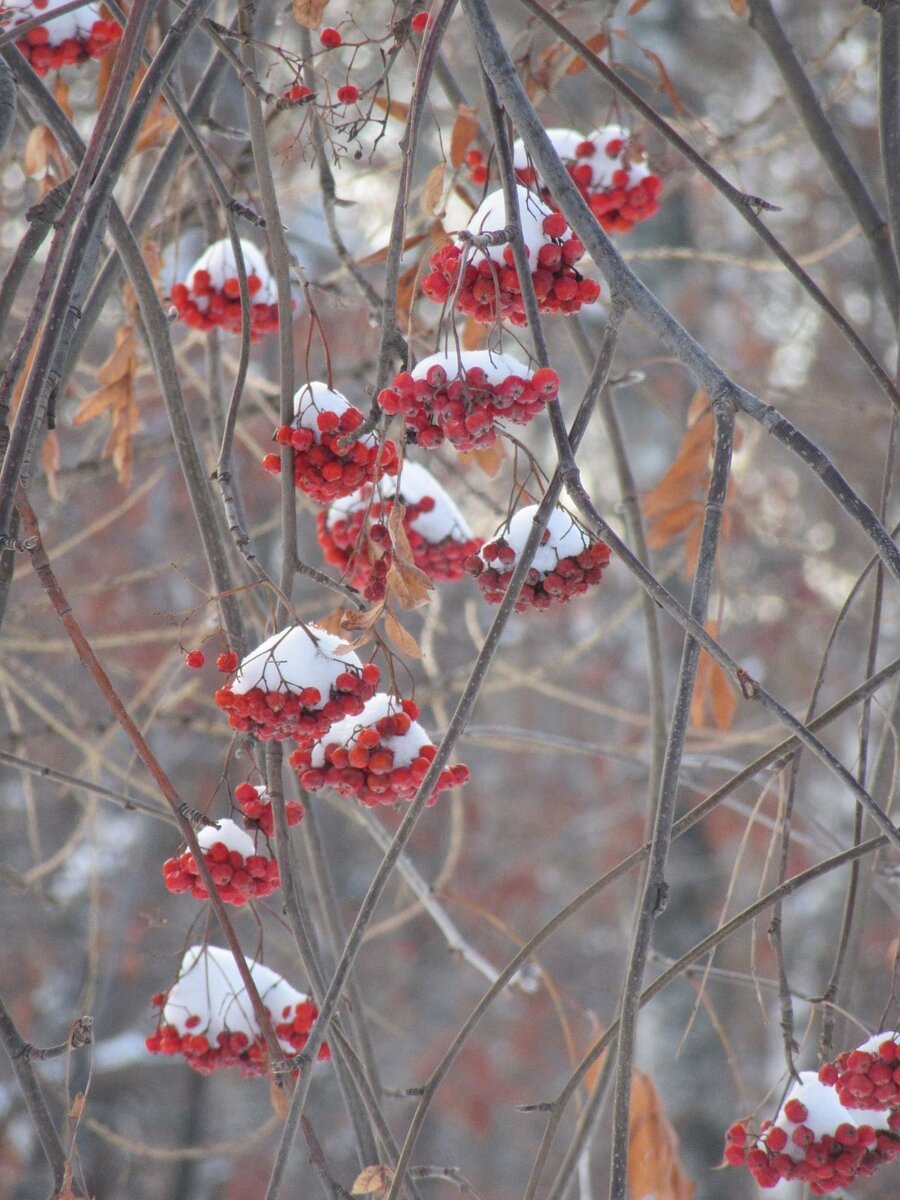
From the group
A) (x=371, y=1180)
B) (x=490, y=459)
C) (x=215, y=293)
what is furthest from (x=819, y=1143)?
(x=215, y=293)

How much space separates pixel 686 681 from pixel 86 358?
5747mm

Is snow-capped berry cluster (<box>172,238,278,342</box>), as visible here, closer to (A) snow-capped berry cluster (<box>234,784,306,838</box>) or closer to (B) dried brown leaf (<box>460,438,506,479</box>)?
(B) dried brown leaf (<box>460,438,506,479</box>)

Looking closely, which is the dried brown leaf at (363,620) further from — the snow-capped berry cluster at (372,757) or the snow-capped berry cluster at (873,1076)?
the snow-capped berry cluster at (873,1076)

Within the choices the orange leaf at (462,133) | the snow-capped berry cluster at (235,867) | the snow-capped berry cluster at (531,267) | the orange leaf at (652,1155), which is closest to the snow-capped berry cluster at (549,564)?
the snow-capped berry cluster at (531,267)

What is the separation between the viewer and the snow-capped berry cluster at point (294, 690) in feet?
3.34

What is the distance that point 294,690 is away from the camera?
1022mm

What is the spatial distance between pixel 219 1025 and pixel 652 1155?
2.30ft

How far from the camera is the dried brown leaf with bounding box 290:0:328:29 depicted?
1270mm

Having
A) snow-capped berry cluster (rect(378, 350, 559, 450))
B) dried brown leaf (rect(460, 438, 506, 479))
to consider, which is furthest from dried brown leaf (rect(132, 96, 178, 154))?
snow-capped berry cluster (rect(378, 350, 559, 450))

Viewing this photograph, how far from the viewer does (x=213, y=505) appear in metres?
1.39

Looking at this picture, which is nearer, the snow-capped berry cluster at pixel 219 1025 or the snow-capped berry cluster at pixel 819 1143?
the snow-capped berry cluster at pixel 819 1143

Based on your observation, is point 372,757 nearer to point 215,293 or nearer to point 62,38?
point 215,293

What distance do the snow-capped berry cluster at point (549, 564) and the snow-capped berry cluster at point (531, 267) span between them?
0.82ft

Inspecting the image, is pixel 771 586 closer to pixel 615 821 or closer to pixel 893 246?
pixel 615 821
